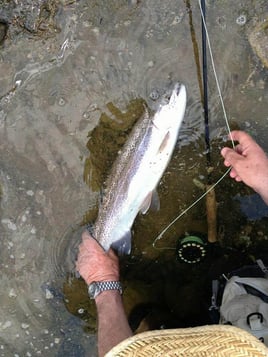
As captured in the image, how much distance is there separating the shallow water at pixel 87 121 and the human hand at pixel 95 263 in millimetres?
330

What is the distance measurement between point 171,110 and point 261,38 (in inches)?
41.7

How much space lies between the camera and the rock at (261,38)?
3400 millimetres

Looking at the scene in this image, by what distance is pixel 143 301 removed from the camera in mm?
3629

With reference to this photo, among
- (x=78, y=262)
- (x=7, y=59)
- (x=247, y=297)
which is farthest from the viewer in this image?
(x=7, y=59)

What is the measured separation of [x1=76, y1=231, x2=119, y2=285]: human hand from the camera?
3209 millimetres

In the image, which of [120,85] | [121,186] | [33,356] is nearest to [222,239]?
[121,186]

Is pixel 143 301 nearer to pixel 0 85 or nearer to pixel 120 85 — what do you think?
pixel 120 85

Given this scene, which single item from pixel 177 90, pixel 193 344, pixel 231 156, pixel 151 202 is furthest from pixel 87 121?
pixel 193 344

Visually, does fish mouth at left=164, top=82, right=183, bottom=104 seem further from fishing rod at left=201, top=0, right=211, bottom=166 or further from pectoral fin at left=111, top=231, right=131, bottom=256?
pectoral fin at left=111, top=231, right=131, bottom=256

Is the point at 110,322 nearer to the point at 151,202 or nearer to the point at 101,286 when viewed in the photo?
the point at 101,286

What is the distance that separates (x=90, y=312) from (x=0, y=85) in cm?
188

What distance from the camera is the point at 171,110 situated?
2871mm

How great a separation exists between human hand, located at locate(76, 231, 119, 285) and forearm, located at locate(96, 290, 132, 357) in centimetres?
12

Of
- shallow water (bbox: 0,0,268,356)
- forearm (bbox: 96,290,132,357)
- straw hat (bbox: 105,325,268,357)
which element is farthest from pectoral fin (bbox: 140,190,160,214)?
straw hat (bbox: 105,325,268,357)
